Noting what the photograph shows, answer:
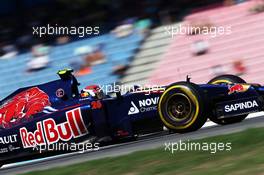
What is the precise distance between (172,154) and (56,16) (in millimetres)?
11045

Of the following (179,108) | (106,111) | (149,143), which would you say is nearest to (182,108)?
(179,108)

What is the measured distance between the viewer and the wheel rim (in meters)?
8.27

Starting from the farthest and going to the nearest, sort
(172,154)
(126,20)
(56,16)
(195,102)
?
(56,16), (126,20), (195,102), (172,154)

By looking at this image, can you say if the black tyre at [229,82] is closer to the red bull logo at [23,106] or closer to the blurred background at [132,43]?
the red bull logo at [23,106]

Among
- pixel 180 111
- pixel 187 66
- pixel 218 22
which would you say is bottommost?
pixel 180 111

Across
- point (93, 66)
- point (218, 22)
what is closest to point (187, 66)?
point (218, 22)

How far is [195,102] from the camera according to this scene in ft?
26.7

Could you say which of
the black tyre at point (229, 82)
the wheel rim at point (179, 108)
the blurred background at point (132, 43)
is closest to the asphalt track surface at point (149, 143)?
the black tyre at point (229, 82)

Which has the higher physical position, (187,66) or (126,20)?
(126,20)

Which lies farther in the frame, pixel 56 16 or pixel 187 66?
pixel 56 16

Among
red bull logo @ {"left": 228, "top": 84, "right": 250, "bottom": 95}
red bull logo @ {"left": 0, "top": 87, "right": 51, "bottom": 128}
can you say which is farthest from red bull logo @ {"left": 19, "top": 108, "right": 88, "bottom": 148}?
red bull logo @ {"left": 228, "top": 84, "right": 250, "bottom": 95}

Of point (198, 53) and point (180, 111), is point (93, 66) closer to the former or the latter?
point (198, 53)

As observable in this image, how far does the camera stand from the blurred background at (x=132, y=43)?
48.0ft

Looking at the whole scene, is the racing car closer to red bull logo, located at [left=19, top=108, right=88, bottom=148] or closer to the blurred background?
red bull logo, located at [left=19, top=108, right=88, bottom=148]
